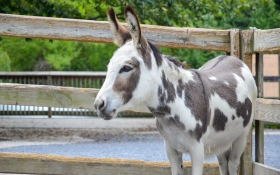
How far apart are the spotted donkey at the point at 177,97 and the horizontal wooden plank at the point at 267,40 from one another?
1.24 feet

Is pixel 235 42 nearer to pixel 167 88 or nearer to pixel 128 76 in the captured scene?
pixel 167 88

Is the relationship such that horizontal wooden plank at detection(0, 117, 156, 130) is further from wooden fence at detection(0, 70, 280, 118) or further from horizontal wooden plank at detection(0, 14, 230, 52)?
horizontal wooden plank at detection(0, 14, 230, 52)

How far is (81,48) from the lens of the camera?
23375 mm

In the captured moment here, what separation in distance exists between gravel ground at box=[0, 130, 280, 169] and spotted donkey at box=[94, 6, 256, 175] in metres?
3.16

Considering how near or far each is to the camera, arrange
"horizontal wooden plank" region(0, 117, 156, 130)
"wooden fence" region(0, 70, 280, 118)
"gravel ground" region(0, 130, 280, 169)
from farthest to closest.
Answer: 1. "wooden fence" region(0, 70, 280, 118)
2. "horizontal wooden plank" region(0, 117, 156, 130)
3. "gravel ground" region(0, 130, 280, 169)

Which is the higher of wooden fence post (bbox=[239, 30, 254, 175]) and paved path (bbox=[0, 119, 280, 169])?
wooden fence post (bbox=[239, 30, 254, 175])

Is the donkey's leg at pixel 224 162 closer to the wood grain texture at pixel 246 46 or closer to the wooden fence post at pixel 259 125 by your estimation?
the wooden fence post at pixel 259 125

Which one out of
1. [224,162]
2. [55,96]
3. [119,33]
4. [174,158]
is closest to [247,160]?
[224,162]

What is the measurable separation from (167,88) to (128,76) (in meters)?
0.39

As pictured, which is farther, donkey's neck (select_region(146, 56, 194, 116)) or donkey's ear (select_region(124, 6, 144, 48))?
donkey's neck (select_region(146, 56, 194, 116))

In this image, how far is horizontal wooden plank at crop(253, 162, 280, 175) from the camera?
4993 millimetres

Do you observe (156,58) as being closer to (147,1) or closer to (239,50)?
(239,50)

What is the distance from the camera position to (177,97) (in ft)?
13.5

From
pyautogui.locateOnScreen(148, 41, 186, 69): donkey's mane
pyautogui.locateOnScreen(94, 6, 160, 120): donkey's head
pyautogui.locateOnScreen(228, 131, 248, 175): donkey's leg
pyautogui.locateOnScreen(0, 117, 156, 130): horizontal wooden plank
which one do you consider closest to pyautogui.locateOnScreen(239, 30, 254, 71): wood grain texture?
pyautogui.locateOnScreen(228, 131, 248, 175): donkey's leg
